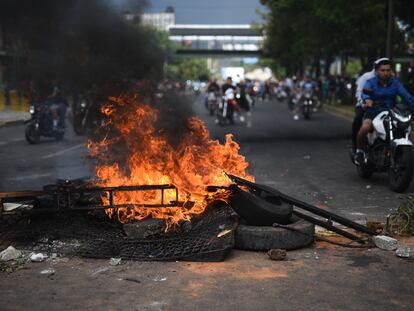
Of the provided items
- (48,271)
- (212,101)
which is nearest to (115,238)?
(48,271)

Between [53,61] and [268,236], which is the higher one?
[53,61]

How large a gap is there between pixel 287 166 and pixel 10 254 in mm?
6693

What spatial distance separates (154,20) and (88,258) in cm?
463

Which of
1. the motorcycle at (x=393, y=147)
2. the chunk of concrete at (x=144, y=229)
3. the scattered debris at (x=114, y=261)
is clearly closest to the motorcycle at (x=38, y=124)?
the motorcycle at (x=393, y=147)

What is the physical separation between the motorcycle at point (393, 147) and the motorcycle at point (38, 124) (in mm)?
8880

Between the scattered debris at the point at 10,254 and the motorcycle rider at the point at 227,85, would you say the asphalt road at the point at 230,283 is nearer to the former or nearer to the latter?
Answer: the scattered debris at the point at 10,254

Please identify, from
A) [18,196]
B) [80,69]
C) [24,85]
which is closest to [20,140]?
[24,85]

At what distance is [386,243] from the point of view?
526 centimetres

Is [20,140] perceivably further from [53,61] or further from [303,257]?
[303,257]

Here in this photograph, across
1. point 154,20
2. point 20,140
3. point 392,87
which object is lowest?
point 20,140

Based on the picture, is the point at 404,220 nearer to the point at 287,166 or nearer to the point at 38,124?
the point at 287,166

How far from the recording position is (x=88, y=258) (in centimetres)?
501

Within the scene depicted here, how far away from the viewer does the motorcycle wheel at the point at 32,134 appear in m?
14.6

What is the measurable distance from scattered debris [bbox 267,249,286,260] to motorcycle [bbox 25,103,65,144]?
10.6m
